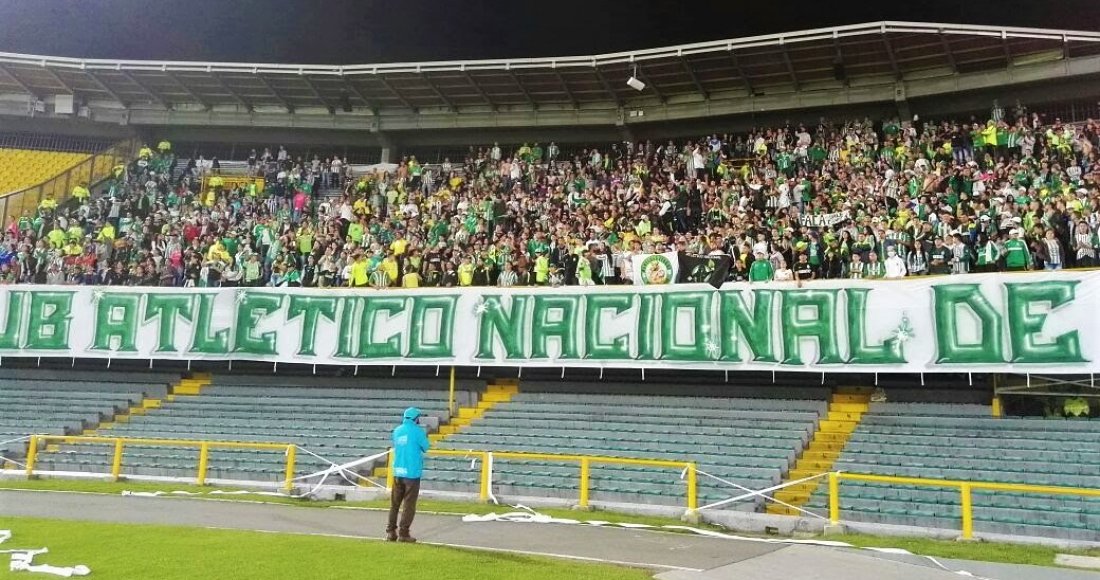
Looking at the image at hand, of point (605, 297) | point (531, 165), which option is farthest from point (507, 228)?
point (605, 297)

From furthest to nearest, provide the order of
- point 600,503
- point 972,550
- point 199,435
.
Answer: point 199,435 < point 600,503 < point 972,550

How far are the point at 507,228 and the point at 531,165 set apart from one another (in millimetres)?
3834

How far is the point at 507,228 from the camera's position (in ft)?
74.7

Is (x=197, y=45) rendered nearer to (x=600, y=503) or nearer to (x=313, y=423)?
(x=313, y=423)

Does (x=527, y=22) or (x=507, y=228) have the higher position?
(x=527, y=22)

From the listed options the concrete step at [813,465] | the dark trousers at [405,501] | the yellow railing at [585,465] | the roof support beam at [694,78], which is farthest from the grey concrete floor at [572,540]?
the roof support beam at [694,78]

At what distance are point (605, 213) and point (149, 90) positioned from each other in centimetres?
1802

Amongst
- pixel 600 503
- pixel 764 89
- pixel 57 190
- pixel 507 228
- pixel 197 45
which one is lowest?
pixel 600 503

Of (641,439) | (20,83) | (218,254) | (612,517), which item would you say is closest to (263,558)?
(612,517)

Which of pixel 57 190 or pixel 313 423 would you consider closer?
pixel 313 423

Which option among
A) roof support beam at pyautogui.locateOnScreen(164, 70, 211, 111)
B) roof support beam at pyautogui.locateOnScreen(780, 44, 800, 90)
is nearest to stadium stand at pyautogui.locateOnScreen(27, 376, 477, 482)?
roof support beam at pyautogui.locateOnScreen(164, 70, 211, 111)

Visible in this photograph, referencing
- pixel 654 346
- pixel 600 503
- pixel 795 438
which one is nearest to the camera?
pixel 600 503

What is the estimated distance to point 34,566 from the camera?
7.84m

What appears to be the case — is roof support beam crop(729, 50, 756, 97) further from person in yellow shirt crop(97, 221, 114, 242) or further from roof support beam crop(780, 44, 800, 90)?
person in yellow shirt crop(97, 221, 114, 242)
